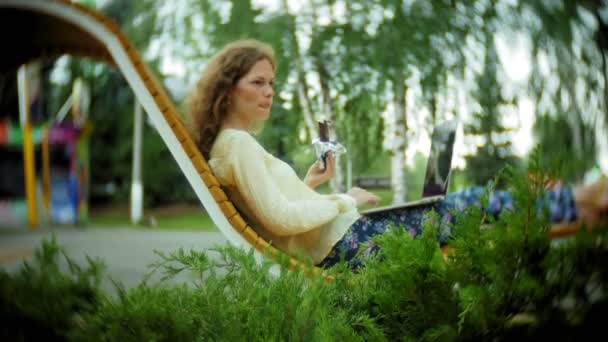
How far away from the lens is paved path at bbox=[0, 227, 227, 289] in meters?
0.92

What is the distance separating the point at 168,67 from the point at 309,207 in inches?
20.9

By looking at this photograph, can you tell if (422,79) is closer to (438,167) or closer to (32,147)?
(438,167)

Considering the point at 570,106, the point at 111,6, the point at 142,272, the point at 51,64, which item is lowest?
the point at 142,272

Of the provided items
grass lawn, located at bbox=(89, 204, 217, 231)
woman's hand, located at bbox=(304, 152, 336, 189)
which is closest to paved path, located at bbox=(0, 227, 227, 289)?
grass lawn, located at bbox=(89, 204, 217, 231)

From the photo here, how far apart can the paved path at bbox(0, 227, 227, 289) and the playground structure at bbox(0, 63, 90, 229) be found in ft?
0.23

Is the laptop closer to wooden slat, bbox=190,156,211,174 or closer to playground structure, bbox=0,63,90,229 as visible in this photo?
wooden slat, bbox=190,156,211,174

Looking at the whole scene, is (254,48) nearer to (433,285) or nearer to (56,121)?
(433,285)

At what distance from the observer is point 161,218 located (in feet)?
3.41

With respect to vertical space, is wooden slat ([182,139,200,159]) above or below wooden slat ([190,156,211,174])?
above

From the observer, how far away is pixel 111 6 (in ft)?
3.82

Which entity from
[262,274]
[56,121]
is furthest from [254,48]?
[56,121]

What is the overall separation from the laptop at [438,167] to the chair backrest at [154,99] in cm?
24

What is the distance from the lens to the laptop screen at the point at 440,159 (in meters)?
0.77

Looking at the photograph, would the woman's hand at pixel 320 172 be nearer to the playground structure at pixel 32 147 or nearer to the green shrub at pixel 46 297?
the green shrub at pixel 46 297
